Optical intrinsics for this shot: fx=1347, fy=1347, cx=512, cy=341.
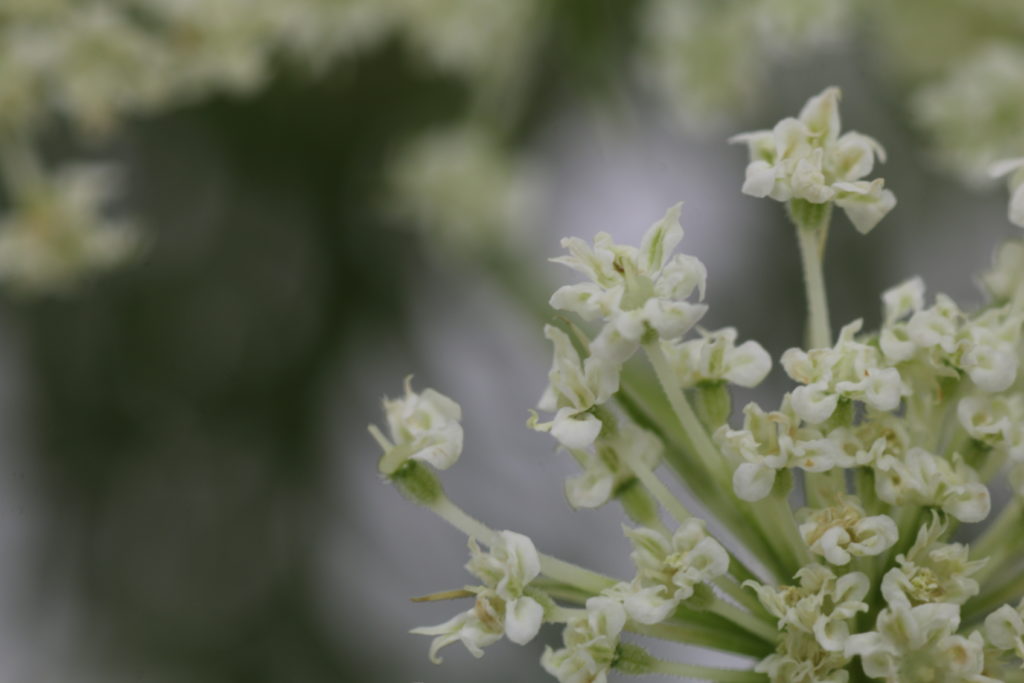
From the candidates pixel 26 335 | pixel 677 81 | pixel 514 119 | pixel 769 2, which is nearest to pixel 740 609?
pixel 769 2

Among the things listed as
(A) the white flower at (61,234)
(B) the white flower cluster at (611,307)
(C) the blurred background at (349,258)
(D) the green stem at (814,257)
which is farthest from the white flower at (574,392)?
(A) the white flower at (61,234)

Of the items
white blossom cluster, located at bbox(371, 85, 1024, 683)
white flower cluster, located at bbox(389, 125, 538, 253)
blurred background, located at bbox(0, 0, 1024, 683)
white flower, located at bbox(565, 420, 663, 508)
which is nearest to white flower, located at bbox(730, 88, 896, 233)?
white blossom cluster, located at bbox(371, 85, 1024, 683)

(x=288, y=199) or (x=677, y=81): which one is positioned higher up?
(x=288, y=199)

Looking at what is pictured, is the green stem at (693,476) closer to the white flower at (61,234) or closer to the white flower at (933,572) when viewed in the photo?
the white flower at (933,572)

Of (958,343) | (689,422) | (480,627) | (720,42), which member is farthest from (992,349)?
(720,42)

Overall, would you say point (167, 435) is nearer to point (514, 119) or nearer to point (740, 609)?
point (514, 119)

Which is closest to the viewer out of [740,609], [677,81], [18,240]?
[740,609]
